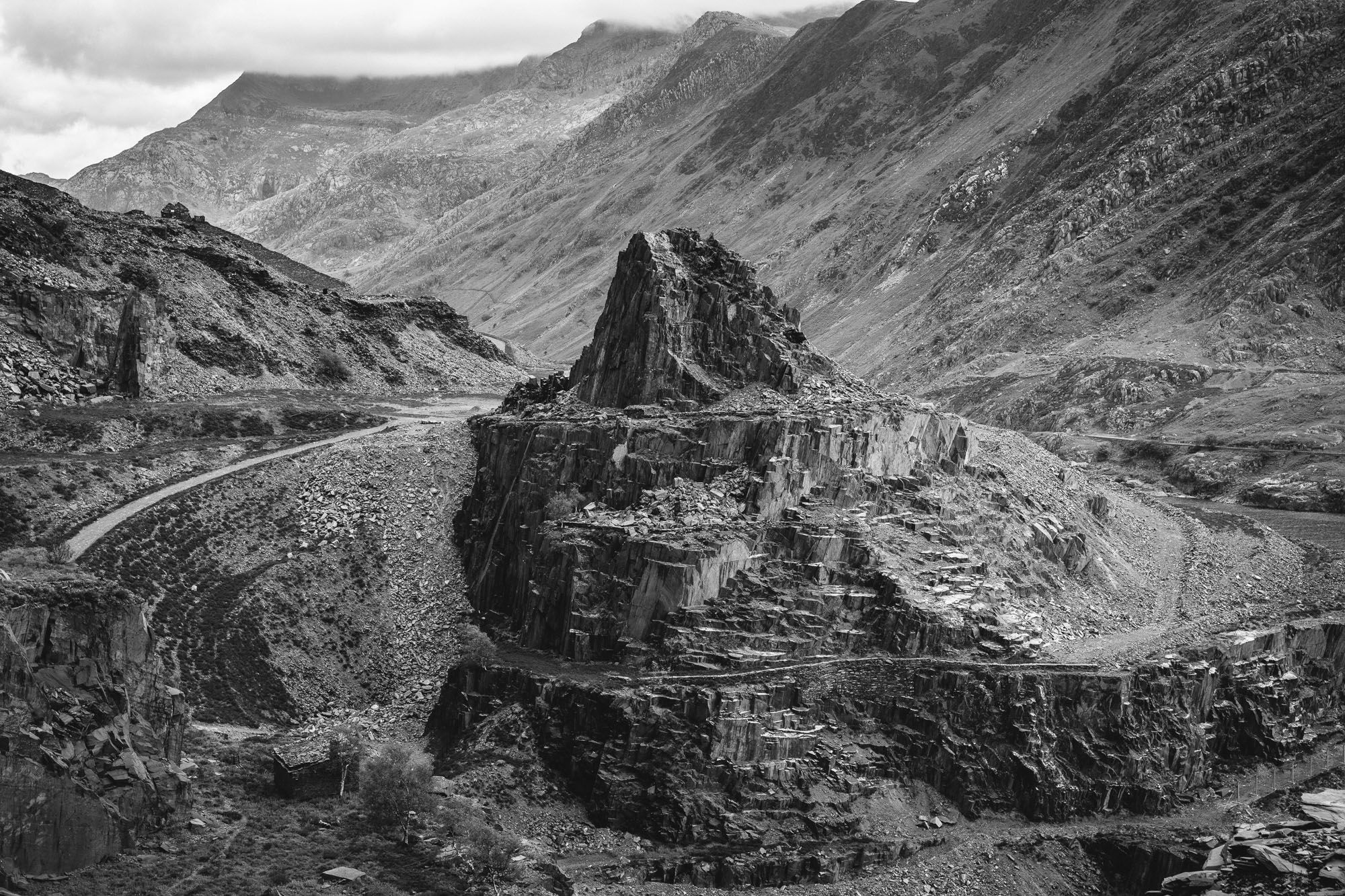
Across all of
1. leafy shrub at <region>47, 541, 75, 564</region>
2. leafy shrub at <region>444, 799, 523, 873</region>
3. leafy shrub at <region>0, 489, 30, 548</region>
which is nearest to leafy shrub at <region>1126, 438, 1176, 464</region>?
leafy shrub at <region>444, 799, 523, 873</region>

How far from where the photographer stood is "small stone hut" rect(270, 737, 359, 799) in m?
57.1

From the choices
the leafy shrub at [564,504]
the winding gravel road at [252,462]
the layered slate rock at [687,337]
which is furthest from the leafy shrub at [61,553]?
the layered slate rock at [687,337]

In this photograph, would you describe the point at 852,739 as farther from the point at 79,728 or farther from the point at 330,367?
the point at 330,367

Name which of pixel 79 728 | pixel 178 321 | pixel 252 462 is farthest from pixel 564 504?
pixel 178 321

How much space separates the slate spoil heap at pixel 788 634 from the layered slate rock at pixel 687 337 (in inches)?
8.2

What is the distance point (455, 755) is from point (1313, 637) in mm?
49532

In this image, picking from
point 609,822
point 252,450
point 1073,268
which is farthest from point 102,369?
point 1073,268

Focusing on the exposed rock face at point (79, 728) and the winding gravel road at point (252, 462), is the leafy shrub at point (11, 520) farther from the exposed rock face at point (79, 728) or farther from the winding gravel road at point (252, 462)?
the exposed rock face at point (79, 728)

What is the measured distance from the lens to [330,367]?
121 m

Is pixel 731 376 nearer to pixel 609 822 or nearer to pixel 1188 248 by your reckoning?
pixel 609 822

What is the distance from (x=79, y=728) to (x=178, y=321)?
230 ft

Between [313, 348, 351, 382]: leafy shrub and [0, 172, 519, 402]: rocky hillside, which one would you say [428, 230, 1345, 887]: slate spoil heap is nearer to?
[0, 172, 519, 402]: rocky hillside

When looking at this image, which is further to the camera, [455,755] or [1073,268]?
[1073,268]

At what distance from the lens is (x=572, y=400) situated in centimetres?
8481
